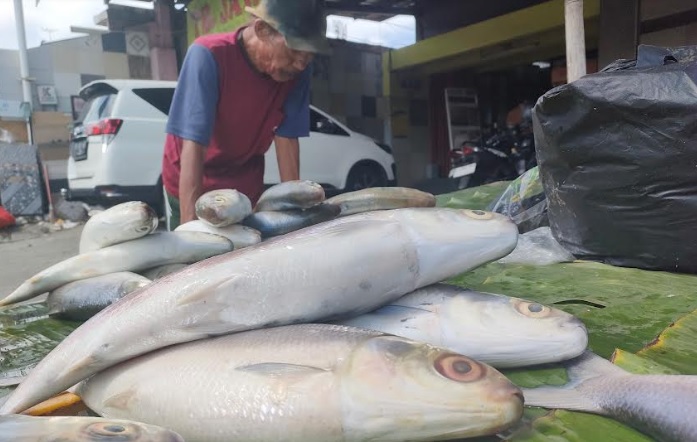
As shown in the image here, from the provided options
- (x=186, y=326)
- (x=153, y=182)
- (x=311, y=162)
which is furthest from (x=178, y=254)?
(x=311, y=162)

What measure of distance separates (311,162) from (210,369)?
831cm

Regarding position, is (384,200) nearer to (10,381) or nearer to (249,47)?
(10,381)

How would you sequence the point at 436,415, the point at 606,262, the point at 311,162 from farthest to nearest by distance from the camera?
1. the point at 311,162
2. the point at 606,262
3. the point at 436,415

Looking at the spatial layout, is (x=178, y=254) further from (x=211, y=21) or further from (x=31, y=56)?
(x=31, y=56)

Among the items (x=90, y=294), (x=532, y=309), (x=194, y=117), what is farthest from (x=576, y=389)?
(x=194, y=117)

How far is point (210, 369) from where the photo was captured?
37.4 inches

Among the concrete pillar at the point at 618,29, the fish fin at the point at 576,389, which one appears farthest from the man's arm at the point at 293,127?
the concrete pillar at the point at 618,29

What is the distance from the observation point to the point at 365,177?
9969 mm

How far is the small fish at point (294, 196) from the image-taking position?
1791 millimetres

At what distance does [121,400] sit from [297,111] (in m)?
2.34

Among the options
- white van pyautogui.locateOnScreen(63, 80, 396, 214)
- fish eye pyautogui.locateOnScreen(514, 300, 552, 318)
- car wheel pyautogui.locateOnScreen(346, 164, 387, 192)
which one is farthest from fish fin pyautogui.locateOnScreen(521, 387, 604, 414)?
car wheel pyautogui.locateOnScreen(346, 164, 387, 192)

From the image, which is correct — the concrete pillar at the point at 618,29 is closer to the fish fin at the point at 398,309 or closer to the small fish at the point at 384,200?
the small fish at the point at 384,200

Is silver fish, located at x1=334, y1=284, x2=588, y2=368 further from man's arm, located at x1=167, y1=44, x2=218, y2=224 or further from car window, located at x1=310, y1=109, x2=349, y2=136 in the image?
car window, located at x1=310, y1=109, x2=349, y2=136

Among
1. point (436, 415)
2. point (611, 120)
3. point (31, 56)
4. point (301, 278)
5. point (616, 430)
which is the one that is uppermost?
point (31, 56)
